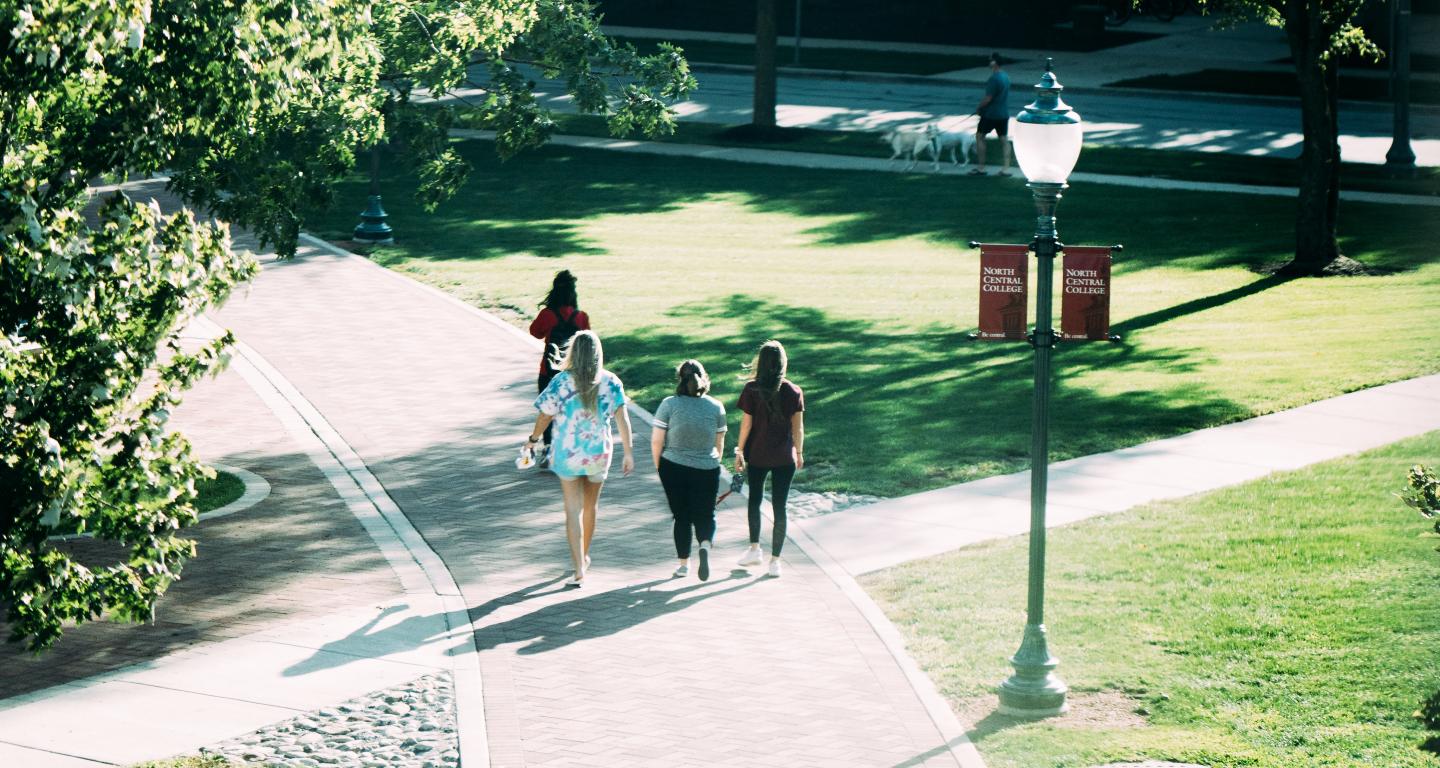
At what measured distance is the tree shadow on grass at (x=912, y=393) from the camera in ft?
47.7

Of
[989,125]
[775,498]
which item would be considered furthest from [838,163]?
[775,498]

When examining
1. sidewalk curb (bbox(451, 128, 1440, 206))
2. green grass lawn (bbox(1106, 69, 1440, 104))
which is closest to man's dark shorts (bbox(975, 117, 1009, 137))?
sidewalk curb (bbox(451, 128, 1440, 206))

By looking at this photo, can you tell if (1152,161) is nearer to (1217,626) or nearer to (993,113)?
(993,113)

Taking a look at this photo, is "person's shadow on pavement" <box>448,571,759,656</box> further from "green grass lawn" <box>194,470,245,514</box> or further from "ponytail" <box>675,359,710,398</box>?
"green grass lawn" <box>194,470,245,514</box>

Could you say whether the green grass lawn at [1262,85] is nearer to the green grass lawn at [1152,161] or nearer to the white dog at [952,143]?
the green grass lawn at [1152,161]

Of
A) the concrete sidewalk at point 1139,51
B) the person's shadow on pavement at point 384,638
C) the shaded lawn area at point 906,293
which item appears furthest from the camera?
the concrete sidewalk at point 1139,51

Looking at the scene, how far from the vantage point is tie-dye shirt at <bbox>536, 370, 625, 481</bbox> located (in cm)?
1133

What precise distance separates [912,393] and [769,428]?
18.2 feet

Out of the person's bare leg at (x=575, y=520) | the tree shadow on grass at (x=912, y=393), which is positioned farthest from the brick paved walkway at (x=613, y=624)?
the tree shadow on grass at (x=912, y=393)

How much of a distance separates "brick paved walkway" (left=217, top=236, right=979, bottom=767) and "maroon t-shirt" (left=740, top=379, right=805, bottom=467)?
0.78 m

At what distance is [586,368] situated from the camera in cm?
1130

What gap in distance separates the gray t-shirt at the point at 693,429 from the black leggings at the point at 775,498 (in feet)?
1.35

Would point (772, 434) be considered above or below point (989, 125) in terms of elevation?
below

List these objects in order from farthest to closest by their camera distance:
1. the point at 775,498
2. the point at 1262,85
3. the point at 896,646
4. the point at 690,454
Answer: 1. the point at 1262,85
2. the point at 775,498
3. the point at 690,454
4. the point at 896,646
